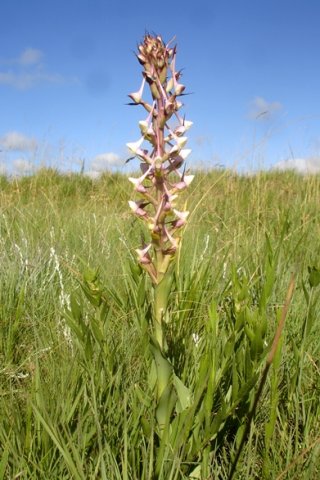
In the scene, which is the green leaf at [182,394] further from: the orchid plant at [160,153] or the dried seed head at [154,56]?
the dried seed head at [154,56]

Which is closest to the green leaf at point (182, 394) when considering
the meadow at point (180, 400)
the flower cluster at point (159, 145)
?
the meadow at point (180, 400)

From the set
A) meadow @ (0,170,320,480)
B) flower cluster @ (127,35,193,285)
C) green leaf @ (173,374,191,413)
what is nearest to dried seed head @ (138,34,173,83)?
flower cluster @ (127,35,193,285)

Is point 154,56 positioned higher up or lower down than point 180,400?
higher up

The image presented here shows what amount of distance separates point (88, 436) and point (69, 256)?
6.26 feet

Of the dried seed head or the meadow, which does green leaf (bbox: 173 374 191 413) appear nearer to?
the meadow

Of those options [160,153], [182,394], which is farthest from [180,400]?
[160,153]

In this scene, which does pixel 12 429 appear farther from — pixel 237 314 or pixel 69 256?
pixel 69 256

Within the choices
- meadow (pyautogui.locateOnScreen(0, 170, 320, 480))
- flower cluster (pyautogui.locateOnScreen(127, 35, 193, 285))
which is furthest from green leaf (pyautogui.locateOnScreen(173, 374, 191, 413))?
flower cluster (pyautogui.locateOnScreen(127, 35, 193, 285))

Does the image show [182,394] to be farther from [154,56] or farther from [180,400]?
[154,56]

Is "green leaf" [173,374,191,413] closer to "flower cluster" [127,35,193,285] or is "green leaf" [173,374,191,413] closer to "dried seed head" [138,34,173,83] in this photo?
"flower cluster" [127,35,193,285]

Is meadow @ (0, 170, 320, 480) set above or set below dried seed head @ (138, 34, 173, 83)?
below

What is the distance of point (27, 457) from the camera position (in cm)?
117

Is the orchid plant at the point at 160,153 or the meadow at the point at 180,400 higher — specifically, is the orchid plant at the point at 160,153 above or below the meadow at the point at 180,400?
above

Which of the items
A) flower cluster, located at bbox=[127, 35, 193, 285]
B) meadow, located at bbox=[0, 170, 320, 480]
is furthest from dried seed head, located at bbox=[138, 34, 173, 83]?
meadow, located at bbox=[0, 170, 320, 480]
